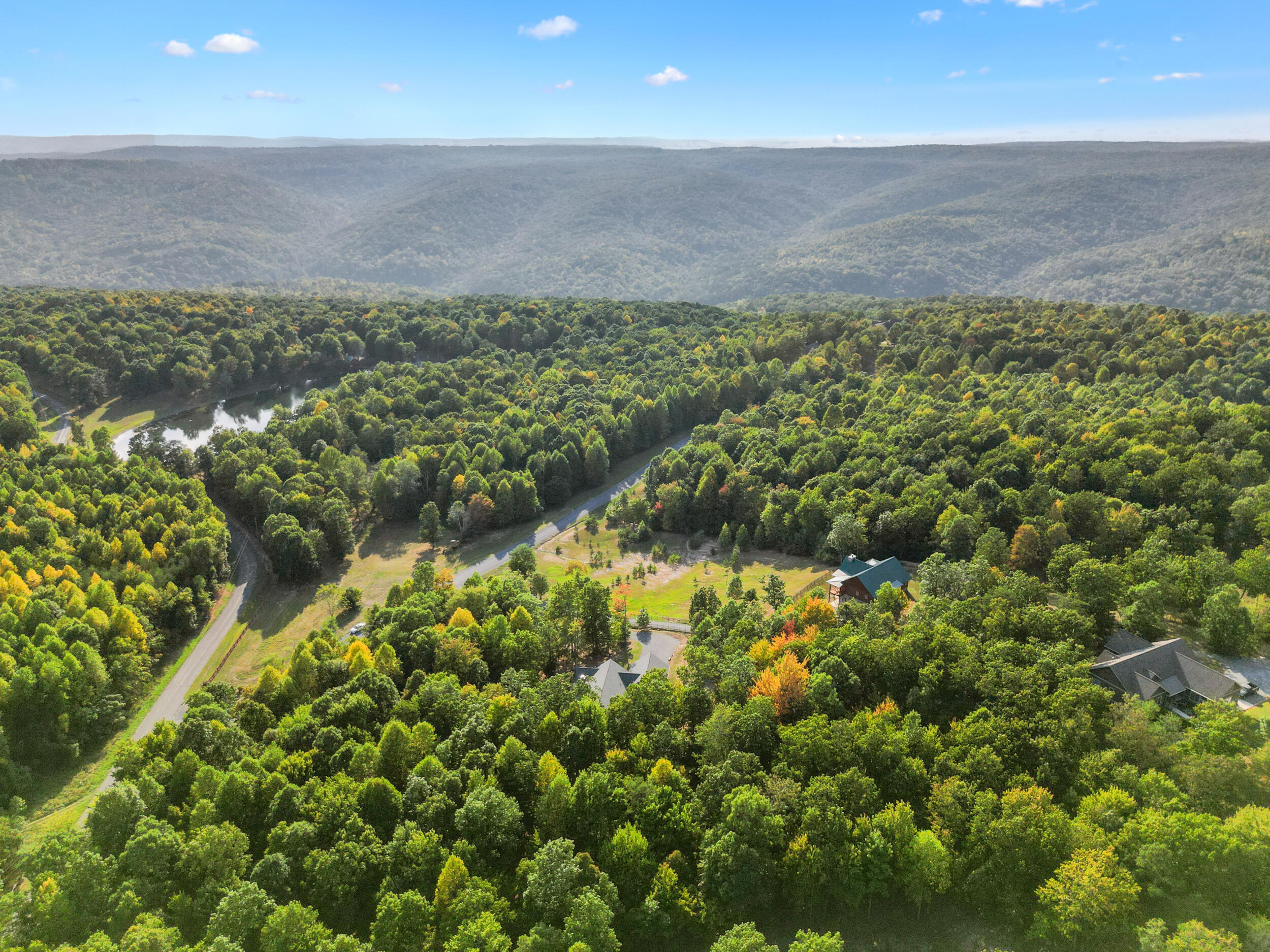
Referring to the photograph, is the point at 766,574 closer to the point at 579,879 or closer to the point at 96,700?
the point at 579,879

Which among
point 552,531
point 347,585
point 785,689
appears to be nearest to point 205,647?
point 347,585

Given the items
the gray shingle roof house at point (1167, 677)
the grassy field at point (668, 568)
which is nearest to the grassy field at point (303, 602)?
the grassy field at point (668, 568)

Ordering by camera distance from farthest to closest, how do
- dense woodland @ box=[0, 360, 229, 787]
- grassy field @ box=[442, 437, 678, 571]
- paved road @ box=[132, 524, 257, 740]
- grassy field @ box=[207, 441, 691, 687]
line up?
grassy field @ box=[442, 437, 678, 571], grassy field @ box=[207, 441, 691, 687], paved road @ box=[132, 524, 257, 740], dense woodland @ box=[0, 360, 229, 787]

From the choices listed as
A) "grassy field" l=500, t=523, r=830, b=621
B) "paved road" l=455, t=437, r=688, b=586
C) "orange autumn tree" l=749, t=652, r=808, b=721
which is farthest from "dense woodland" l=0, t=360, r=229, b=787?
"orange autumn tree" l=749, t=652, r=808, b=721

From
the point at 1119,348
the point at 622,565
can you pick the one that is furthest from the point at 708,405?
the point at 1119,348

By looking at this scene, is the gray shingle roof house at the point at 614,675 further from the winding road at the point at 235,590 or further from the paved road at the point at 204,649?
the paved road at the point at 204,649

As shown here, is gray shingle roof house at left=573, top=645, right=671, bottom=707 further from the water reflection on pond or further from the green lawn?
the water reflection on pond
